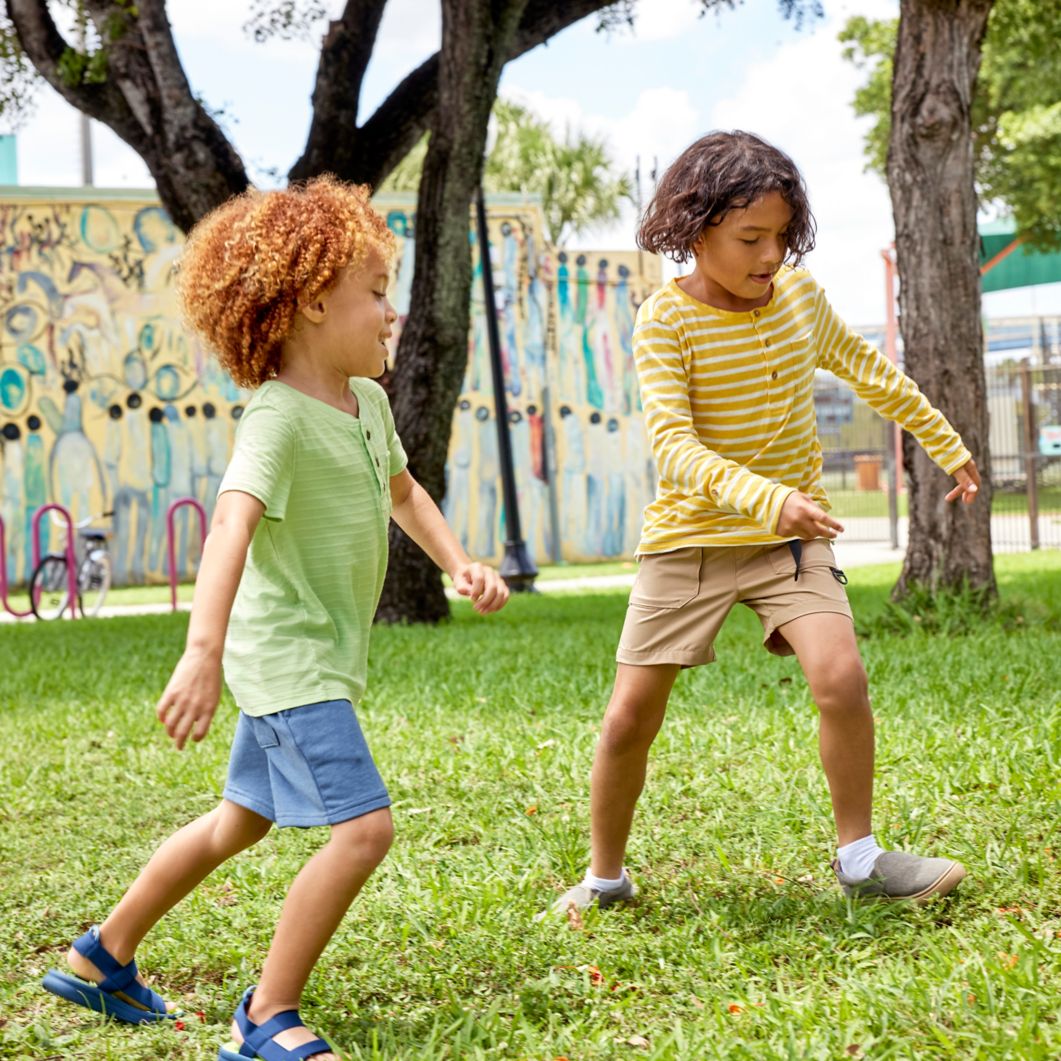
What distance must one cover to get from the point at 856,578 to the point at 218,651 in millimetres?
11673

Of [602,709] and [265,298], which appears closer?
[265,298]

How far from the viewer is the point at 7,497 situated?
1756 cm

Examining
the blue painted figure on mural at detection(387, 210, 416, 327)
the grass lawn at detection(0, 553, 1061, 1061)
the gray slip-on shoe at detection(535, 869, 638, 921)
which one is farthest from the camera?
the blue painted figure on mural at detection(387, 210, 416, 327)

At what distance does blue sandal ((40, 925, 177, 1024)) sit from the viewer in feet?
9.20

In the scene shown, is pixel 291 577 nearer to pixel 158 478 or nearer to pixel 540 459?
pixel 158 478

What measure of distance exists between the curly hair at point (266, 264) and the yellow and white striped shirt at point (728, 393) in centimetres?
67

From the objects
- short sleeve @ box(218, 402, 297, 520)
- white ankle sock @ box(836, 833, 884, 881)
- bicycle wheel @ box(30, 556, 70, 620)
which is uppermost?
short sleeve @ box(218, 402, 297, 520)

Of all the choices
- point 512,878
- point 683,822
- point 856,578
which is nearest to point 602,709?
point 683,822

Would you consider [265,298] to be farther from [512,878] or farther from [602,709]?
[602,709]

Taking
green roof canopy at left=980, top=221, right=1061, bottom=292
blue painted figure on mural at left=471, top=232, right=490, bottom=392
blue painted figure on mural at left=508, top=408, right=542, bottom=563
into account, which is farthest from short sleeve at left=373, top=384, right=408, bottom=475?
green roof canopy at left=980, top=221, right=1061, bottom=292

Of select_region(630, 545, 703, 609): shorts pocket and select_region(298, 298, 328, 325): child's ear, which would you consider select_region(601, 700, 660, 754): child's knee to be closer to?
select_region(630, 545, 703, 609): shorts pocket

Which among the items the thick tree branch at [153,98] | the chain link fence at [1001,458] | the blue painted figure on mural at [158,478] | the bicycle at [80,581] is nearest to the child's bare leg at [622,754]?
the thick tree branch at [153,98]

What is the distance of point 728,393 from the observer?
3139 millimetres

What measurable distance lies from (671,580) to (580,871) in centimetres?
83
